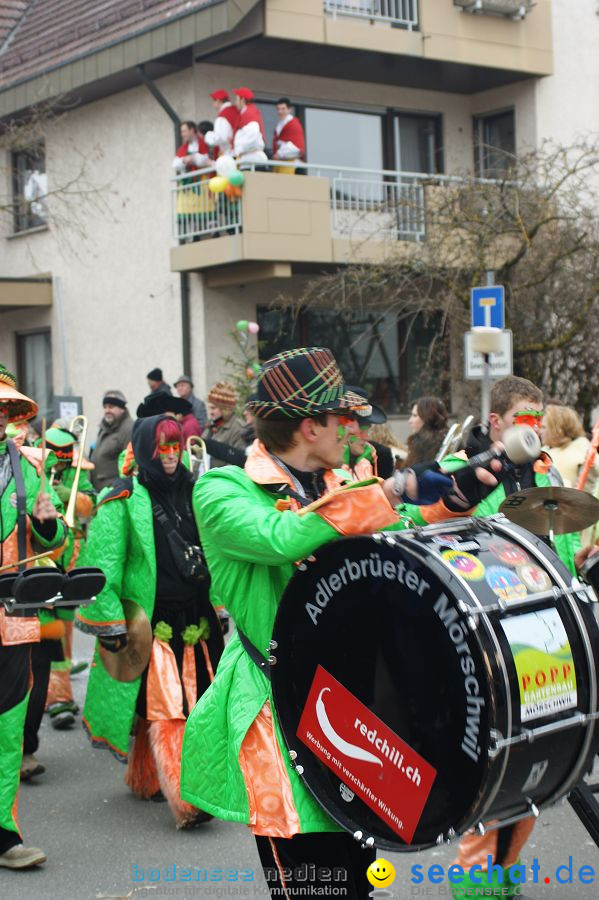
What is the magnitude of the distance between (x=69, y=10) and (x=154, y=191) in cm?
430

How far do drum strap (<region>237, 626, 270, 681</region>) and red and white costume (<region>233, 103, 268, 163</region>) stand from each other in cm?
1340

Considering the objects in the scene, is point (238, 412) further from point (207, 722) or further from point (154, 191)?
point (207, 722)

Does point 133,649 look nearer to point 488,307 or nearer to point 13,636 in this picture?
point 13,636

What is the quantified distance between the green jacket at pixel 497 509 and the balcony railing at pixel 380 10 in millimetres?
13516

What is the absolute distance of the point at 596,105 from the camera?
67.9 feet

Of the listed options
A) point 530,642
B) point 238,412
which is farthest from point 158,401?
point 238,412

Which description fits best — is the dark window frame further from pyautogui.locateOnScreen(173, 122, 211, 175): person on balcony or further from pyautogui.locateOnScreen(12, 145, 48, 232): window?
pyautogui.locateOnScreen(173, 122, 211, 175): person on balcony

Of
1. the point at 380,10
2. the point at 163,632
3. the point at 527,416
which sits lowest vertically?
the point at 163,632

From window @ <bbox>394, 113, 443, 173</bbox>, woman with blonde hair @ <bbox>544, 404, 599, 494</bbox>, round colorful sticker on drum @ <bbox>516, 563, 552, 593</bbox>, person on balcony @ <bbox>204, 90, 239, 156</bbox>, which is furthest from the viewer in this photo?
window @ <bbox>394, 113, 443, 173</bbox>

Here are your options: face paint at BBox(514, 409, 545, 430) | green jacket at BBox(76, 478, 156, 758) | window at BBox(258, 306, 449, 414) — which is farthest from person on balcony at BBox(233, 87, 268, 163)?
face paint at BBox(514, 409, 545, 430)

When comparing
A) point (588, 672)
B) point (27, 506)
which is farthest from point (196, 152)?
point (588, 672)

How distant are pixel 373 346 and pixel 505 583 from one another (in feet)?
54.3

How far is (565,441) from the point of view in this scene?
8719 mm

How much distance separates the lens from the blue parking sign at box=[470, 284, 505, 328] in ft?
36.9
